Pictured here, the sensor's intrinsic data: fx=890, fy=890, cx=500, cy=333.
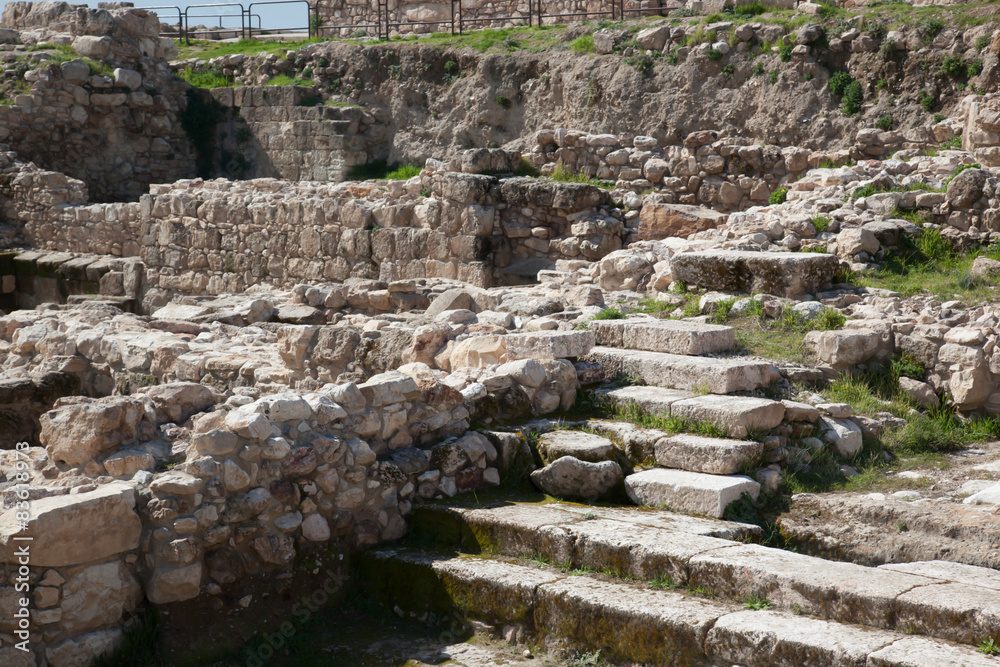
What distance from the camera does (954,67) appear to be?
10.5 meters

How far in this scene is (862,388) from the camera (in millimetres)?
5367

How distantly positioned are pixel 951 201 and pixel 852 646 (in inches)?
217

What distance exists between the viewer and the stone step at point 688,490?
411 cm

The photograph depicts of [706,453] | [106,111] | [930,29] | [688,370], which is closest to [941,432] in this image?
[688,370]

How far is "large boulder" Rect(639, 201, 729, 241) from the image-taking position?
9.52 meters

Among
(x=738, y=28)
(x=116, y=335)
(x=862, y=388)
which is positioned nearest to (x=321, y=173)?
(x=738, y=28)

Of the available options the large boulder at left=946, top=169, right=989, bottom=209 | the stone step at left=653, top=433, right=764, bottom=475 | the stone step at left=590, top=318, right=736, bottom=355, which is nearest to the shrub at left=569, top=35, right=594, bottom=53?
the large boulder at left=946, top=169, right=989, bottom=209

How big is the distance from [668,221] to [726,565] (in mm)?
6647

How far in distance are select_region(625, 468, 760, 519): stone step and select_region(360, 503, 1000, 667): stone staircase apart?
0.09 metres

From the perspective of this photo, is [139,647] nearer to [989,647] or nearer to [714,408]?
[714,408]

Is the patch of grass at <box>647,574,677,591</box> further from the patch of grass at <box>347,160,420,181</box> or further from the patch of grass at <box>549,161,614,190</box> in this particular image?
the patch of grass at <box>347,160,420,181</box>

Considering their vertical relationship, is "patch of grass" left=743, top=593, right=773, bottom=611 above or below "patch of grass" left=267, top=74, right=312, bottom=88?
below

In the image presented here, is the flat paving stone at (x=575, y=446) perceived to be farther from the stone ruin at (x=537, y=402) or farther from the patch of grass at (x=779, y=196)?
the patch of grass at (x=779, y=196)

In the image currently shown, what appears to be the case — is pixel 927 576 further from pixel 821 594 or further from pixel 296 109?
pixel 296 109
